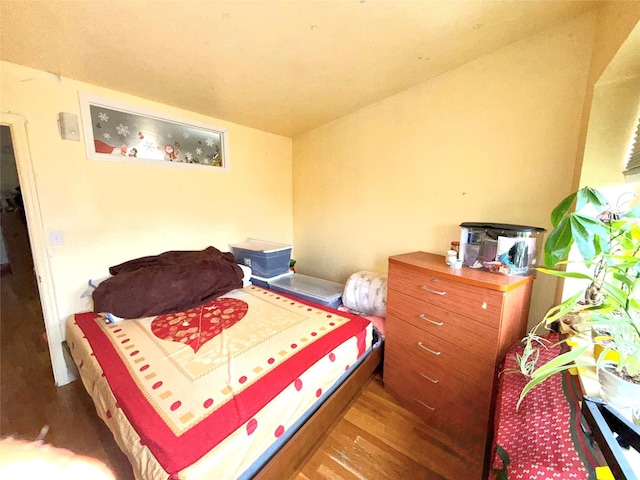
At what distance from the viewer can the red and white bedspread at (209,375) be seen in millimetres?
868

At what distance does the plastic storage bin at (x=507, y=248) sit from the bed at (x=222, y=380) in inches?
33.2

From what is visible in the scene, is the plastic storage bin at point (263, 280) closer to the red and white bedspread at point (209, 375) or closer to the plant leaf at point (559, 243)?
the red and white bedspread at point (209, 375)

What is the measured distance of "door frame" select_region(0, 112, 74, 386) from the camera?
59.2 inches

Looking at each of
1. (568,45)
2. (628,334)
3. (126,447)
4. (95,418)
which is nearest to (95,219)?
(95,418)

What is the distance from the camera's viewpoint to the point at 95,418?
4.98ft

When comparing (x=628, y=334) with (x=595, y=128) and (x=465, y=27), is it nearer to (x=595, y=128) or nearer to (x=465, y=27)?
(x=595, y=128)

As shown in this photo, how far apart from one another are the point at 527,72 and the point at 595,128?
21.7 inches

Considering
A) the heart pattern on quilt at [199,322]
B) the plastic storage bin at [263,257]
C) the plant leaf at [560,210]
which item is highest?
the plant leaf at [560,210]

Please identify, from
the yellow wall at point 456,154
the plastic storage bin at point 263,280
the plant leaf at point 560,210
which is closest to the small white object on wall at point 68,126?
the plastic storage bin at point 263,280

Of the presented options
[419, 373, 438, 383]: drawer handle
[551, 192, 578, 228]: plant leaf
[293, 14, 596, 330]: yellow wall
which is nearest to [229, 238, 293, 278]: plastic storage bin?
[293, 14, 596, 330]: yellow wall

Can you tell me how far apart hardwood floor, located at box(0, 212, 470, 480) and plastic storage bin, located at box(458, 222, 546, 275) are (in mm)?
1038

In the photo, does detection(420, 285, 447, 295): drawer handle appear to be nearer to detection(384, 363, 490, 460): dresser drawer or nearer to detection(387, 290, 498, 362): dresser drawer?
detection(387, 290, 498, 362): dresser drawer

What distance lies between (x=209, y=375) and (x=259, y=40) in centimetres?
175

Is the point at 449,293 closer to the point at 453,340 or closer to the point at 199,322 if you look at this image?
the point at 453,340
